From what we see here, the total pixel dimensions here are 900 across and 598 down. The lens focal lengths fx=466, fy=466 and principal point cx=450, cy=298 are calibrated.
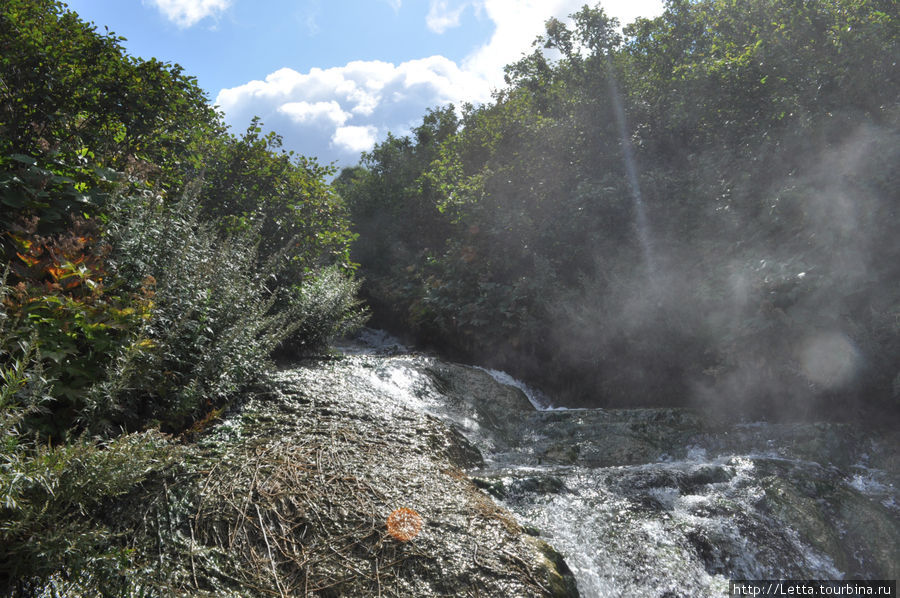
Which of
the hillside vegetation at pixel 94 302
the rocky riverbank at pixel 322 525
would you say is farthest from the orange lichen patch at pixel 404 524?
the hillside vegetation at pixel 94 302

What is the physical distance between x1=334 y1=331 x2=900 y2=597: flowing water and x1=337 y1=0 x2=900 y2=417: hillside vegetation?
1210 mm

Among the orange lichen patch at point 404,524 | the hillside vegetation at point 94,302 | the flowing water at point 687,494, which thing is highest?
the hillside vegetation at point 94,302

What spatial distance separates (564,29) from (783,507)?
55.9 feet

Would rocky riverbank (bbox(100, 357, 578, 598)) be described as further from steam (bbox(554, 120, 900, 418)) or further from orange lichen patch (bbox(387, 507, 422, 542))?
steam (bbox(554, 120, 900, 418))

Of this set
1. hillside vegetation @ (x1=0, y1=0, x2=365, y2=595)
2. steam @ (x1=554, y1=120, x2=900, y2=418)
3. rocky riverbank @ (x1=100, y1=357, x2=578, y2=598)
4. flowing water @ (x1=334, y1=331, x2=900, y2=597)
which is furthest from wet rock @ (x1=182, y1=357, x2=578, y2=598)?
steam @ (x1=554, y1=120, x2=900, y2=418)

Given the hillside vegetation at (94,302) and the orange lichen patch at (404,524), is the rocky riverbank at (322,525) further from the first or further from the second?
the hillside vegetation at (94,302)

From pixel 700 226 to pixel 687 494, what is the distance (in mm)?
5624

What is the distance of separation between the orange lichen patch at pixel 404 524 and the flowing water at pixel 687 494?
2.83 feet

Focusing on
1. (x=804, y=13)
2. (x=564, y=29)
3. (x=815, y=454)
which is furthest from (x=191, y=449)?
(x=564, y=29)

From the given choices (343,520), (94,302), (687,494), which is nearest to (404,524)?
(343,520)

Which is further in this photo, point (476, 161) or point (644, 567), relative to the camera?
point (476, 161)

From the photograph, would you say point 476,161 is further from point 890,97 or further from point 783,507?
point 783,507

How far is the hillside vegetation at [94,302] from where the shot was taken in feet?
6.34

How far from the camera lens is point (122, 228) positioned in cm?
334
